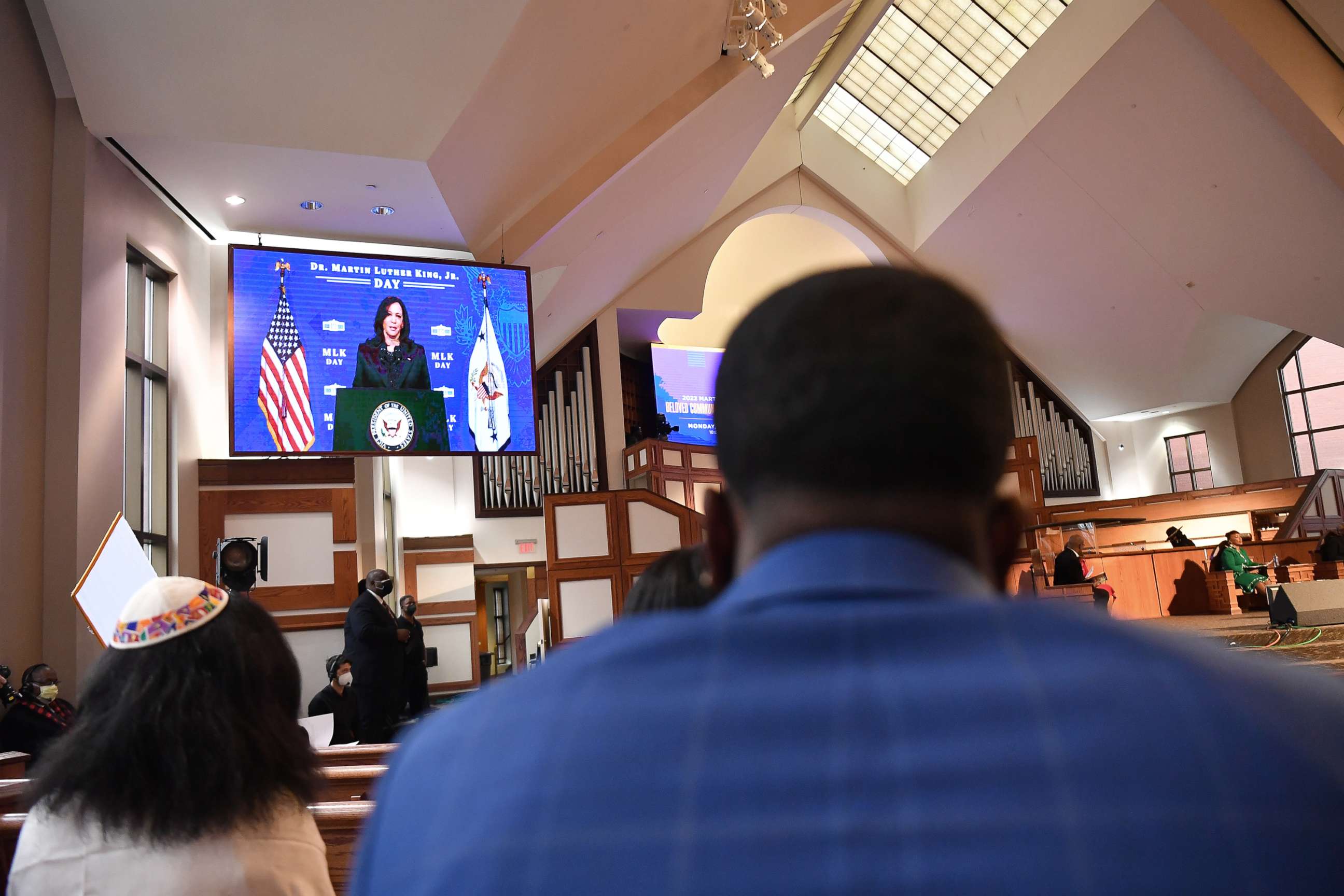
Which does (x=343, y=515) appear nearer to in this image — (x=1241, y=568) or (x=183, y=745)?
(x=183, y=745)

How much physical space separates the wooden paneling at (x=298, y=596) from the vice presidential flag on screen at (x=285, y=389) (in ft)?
3.26

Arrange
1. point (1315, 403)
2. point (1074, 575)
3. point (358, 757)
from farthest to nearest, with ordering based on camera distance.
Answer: point (1315, 403) → point (1074, 575) → point (358, 757)

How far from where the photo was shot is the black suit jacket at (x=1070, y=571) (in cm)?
776

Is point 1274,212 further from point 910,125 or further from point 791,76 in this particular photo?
point 791,76

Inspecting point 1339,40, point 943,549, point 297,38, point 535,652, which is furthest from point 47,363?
point 1339,40

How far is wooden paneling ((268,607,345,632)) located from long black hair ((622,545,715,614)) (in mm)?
5593

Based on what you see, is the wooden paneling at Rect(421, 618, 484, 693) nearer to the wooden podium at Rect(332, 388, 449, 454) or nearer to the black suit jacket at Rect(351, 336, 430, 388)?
the wooden podium at Rect(332, 388, 449, 454)

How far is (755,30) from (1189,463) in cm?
1209

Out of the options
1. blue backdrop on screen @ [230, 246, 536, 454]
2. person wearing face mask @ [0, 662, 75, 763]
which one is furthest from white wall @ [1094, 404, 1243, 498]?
person wearing face mask @ [0, 662, 75, 763]

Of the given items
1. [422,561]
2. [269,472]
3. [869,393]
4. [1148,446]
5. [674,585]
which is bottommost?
[674,585]

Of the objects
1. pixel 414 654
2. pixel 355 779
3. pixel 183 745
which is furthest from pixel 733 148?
pixel 183 745

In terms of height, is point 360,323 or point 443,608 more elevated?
point 360,323

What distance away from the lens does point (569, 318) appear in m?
10.9

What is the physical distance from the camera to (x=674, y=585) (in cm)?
150
